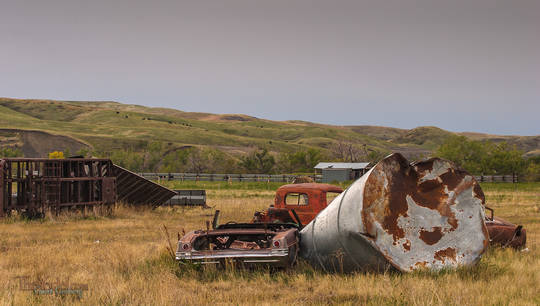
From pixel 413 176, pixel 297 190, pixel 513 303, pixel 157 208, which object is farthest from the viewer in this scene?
pixel 157 208

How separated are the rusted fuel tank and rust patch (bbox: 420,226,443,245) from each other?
0.6 inches

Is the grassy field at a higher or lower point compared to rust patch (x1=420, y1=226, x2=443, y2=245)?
lower

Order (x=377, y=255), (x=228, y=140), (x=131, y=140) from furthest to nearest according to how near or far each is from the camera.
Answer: (x=228, y=140), (x=131, y=140), (x=377, y=255)

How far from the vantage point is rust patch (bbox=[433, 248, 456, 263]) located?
7.78 m

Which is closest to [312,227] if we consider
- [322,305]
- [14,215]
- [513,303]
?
[322,305]

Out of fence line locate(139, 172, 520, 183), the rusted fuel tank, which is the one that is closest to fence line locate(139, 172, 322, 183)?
fence line locate(139, 172, 520, 183)

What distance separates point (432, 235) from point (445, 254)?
33cm

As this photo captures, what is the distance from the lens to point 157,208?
22.2 m

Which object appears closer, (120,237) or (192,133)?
(120,237)

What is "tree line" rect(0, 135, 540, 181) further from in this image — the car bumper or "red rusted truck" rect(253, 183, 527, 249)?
the car bumper

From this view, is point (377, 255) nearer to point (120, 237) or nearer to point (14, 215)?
point (120, 237)

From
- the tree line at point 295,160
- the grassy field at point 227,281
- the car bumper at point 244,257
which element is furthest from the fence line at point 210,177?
the car bumper at point 244,257

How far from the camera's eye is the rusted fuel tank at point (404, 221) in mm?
7582

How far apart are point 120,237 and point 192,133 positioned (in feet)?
530
